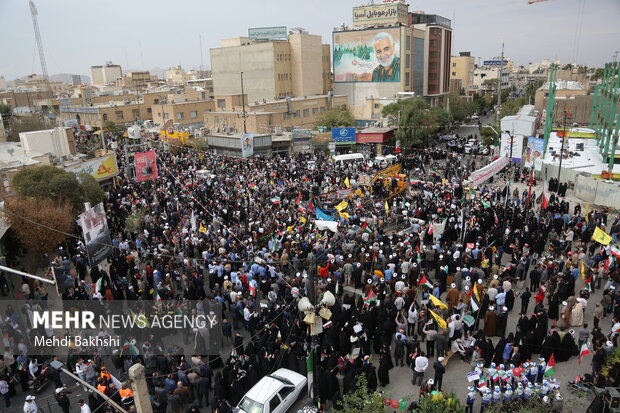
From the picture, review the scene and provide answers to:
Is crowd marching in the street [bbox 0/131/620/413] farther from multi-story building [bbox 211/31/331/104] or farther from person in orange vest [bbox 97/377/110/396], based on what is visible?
multi-story building [bbox 211/31/331/104]

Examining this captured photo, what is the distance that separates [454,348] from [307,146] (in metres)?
29.7

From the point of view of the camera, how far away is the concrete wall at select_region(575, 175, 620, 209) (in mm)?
20672

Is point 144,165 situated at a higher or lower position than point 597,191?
higher

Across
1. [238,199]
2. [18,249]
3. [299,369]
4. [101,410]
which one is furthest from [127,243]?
[299,369]

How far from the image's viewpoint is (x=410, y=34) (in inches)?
2450

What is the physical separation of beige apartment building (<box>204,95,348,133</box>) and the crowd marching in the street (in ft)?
67.7

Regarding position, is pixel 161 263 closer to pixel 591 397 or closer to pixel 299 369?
pixel 299 369

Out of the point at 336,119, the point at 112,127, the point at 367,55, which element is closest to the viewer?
the point at 336,119

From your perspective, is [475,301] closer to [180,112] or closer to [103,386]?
[103,386]

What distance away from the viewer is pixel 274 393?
30.5 feet

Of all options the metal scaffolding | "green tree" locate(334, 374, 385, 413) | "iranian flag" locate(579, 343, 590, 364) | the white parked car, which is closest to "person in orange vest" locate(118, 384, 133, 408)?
the white parked car

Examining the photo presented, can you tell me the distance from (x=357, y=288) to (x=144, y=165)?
13.9 meters

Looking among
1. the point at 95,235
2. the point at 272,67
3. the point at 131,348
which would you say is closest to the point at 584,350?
the point at 131,348

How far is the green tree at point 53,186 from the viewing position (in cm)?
1883
